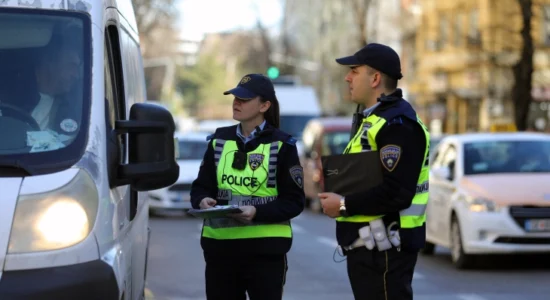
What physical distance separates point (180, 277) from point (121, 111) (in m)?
7.26

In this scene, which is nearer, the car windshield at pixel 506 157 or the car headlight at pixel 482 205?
the car headlight at pixel 482 205

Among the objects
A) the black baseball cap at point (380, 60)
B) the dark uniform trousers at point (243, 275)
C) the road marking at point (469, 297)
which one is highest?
the black baseball cap at point (380, 60)

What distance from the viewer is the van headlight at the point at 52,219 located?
5137 mm

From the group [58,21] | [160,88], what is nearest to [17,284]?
[58,21]

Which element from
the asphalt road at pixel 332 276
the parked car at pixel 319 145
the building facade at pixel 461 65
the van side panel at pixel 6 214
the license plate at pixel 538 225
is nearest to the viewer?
the van side panel at pixel 6 214

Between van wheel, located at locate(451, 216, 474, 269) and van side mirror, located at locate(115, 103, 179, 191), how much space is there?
9471 millimetres

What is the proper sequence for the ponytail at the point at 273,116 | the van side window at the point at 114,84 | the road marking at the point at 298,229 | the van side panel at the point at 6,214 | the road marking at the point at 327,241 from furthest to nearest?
1. the road marking at the point at 298,229
2. the road marking at the point at 327,241
3. the ponytail at the point at 273,116
4. the van side window at the point at 114,84
5. the van side panel at the point at 6,214

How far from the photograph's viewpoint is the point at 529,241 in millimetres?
14289

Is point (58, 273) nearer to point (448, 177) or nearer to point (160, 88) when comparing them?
point (448, 177)

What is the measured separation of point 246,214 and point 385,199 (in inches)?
31.2

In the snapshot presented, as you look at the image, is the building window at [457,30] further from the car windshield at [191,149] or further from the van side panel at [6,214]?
the van side panel at [6,214]

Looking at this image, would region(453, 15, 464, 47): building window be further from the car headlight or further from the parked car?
the car headlight

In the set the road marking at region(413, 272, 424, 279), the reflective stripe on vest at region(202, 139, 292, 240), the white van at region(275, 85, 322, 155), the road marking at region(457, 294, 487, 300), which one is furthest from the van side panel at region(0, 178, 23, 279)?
the white van at region(275, 85, 322, 155)

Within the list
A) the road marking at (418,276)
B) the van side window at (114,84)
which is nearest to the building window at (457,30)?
the road marking at (418,276)
